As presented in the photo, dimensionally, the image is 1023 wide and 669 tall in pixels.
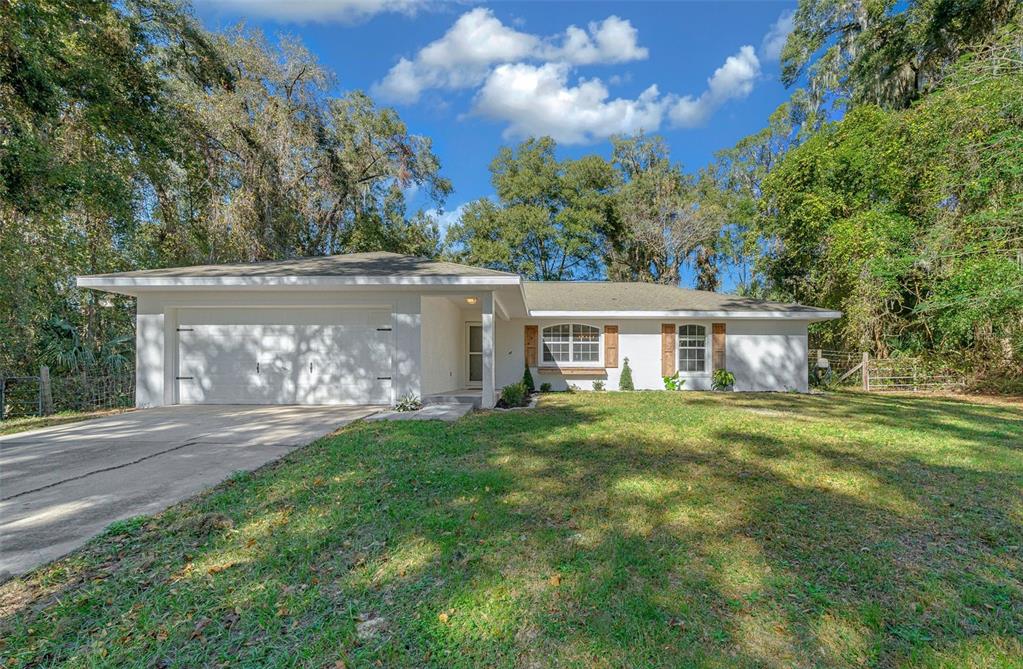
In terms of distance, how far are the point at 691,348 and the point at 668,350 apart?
0.75 metres

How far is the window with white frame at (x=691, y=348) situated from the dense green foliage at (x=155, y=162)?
11.0 metres

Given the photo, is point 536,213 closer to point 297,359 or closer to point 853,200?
point 853,200

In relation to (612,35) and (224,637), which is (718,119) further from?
(224,637)

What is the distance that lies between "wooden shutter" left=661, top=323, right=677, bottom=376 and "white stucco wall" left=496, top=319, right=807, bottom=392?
0.41 ft

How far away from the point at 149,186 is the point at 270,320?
7.13 metres

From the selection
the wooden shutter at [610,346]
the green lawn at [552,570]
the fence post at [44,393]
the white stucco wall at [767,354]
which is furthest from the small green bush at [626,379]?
the fence post at [44,393]

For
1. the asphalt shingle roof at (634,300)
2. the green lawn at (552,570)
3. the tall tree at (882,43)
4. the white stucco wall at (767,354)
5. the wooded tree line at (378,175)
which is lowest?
the green lawn at (552,570)

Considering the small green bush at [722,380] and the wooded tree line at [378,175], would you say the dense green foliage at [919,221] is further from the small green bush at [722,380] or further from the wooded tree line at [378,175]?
the small green bush at [722,380]

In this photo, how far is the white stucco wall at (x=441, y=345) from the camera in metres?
9.12

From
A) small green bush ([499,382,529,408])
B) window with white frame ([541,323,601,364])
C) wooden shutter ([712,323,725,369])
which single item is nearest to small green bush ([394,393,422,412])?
small green bush ([499,382,529,408])

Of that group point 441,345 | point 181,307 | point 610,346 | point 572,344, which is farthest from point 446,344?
point 181,307

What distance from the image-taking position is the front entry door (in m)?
12.9

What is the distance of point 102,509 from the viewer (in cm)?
343

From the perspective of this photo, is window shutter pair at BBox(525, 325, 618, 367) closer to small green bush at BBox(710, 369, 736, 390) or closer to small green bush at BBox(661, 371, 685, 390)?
small green bush at BBox(661, 371, 685, 390)
